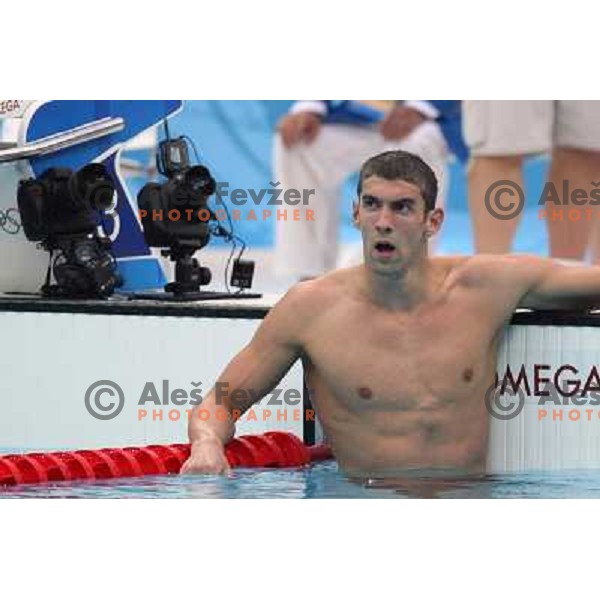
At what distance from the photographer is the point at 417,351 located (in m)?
7.36

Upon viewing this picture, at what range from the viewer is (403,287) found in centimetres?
731

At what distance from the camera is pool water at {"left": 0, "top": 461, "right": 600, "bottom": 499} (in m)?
7.05

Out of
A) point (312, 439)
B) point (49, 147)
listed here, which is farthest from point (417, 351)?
point (49, 147)

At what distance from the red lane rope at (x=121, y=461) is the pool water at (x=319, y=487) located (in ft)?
0.19

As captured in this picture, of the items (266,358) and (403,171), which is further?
(266,358)

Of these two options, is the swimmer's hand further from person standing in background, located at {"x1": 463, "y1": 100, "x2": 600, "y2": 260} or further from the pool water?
person standing in background, located at {"x1": 463, "y1": 100, "x2": 600, "y2": 260}

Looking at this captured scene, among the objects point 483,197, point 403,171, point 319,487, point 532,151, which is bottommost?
point 319,487

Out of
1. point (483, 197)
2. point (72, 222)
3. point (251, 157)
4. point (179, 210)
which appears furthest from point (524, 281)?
point (251, 157)

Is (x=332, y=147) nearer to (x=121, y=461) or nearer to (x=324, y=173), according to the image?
(x=324, y=173)

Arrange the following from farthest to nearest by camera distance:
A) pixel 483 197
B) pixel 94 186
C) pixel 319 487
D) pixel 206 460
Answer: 1. pixel 483 197
2. pixel 94 186
3. pixel 319 487
4. pixel 206 460

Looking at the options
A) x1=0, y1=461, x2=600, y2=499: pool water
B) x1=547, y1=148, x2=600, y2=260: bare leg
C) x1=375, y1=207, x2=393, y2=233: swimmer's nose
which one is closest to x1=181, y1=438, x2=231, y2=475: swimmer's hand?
x1=0, y1=461, x2=600, y2=499: pool water

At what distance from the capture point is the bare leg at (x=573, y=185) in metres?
12.4

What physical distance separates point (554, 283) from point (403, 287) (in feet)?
1.82

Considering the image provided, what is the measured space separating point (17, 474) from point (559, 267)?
6.94 feet
